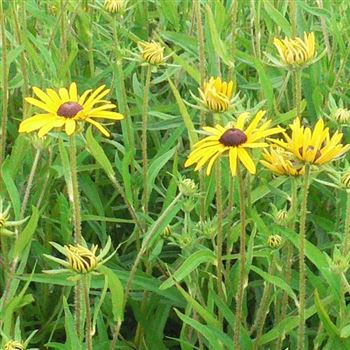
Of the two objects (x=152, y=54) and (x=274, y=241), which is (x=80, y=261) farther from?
(x=152, y=54)

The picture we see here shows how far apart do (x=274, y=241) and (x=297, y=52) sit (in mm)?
263

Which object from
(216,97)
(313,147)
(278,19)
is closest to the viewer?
(313,147)

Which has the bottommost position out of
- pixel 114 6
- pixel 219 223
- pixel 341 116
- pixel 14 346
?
pixel 14 346

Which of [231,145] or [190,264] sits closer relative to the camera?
[231,145]

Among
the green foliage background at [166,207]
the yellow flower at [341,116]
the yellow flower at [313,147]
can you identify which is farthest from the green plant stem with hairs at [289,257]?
the yellow flower at [341,116]

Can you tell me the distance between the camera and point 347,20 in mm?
1608

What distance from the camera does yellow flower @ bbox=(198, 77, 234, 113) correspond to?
3.34 ft

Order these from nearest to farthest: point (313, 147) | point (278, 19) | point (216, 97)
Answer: point (313, 147)
point (216, 97)
point (278, 19)

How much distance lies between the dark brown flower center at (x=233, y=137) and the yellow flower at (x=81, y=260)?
0.21 m

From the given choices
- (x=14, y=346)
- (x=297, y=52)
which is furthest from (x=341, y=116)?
(x=14, y=346)

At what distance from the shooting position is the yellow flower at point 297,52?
1095mm

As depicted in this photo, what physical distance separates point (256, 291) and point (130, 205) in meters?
0.28

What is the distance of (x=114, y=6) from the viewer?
1343 mm

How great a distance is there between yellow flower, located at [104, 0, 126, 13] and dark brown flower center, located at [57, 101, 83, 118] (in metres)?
0.39
